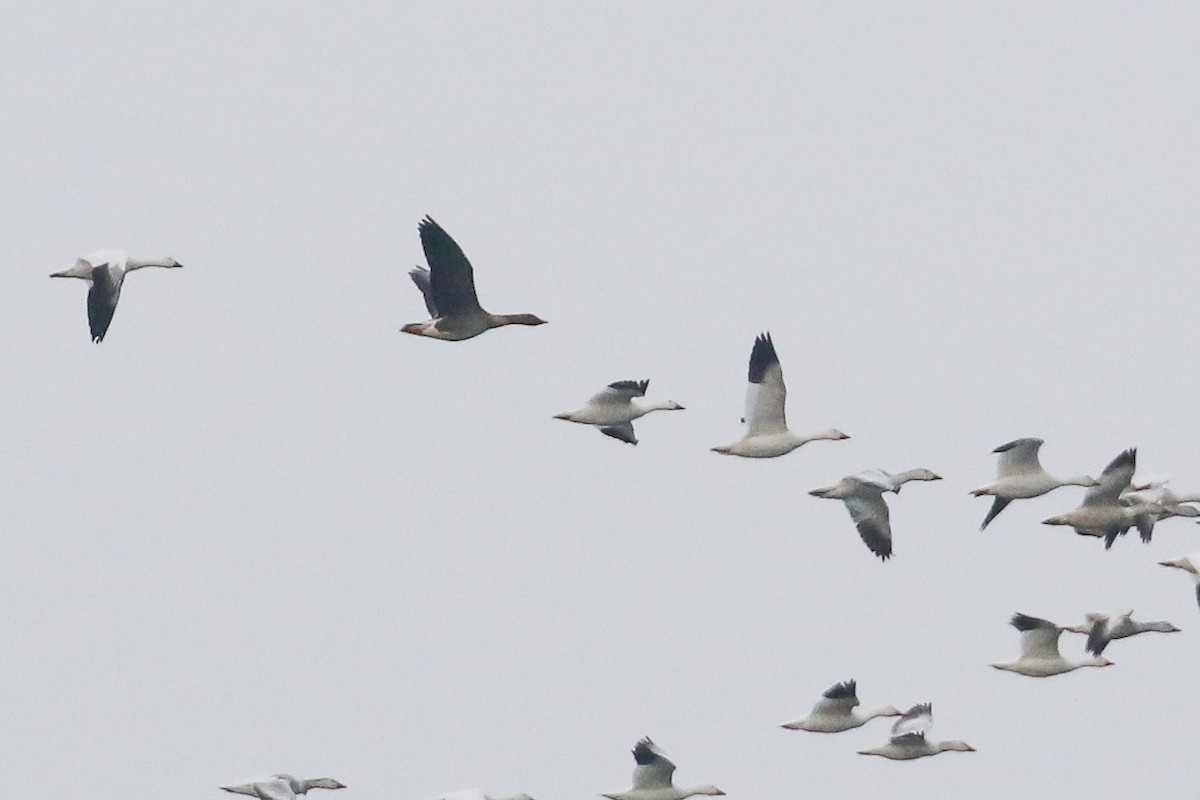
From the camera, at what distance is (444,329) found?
21.3 meters

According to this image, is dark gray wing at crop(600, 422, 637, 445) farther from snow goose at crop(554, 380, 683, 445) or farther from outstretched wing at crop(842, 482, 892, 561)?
outstretched wing at crop(842, 482, 892, 561)

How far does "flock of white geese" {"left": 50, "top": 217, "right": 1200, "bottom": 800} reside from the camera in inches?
902

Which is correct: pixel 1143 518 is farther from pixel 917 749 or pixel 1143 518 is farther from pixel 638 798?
pixel 638 798

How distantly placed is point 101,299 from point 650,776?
604 cm

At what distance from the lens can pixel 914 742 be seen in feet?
77.3

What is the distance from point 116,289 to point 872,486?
Answer: 21.3 feet

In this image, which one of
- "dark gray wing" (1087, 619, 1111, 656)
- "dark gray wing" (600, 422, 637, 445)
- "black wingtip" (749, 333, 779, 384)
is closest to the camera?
"black wingtip" (749, 333, 779, 384)

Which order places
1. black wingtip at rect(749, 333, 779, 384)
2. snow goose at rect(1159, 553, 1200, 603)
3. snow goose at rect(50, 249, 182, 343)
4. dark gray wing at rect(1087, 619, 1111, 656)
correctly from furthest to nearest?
dark gray wing at rect(1087, 619, 1111, 656)
snow goose at rect(50, 249, 182, 343)
black wingtip at rect(749, 333, 779, 384)
snow goose at rect(1159, 553, 1200, 603)

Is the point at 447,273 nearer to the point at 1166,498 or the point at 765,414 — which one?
the point at 765,414

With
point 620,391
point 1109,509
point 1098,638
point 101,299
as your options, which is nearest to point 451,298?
point 620,391

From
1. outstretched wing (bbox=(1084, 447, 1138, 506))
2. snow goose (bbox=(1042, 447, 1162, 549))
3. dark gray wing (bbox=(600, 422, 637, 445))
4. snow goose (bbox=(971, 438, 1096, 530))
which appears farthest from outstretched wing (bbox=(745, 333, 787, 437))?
outstretched wing (bbox=(1084, 447, 1138, 506))

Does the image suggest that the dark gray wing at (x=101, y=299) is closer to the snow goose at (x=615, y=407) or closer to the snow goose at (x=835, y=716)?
the snow goose at (x=615, y=407)

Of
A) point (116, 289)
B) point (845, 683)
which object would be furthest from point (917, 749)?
point (116, 289)

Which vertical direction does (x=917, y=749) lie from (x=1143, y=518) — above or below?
below
